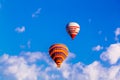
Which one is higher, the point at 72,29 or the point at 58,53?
the point at 72,29

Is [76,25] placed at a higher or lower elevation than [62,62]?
higher

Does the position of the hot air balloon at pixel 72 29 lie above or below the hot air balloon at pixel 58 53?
above

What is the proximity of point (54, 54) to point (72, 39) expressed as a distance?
7.46 meters

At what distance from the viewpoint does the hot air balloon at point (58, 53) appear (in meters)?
97.4

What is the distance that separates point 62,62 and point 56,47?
504 cm

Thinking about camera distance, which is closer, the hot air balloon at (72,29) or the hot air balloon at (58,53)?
the hot air balloon at (58,53)

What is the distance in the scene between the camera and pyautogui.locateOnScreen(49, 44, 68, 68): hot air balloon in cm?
9744

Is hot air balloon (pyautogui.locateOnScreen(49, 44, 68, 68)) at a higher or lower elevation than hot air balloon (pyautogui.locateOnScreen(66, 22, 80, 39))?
lower

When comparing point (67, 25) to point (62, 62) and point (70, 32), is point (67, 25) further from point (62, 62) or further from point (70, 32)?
point (62, 62)

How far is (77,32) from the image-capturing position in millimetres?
103062

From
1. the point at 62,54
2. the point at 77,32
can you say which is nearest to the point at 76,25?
the point at 77,32

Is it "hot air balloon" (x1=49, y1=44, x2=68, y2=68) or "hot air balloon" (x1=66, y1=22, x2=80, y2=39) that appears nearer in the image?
"hot air balloon" (x1=49, y1=44, x2=68, y2=68)

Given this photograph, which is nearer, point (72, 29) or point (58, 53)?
point (58, 53)

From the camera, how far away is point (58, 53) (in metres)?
97.7
